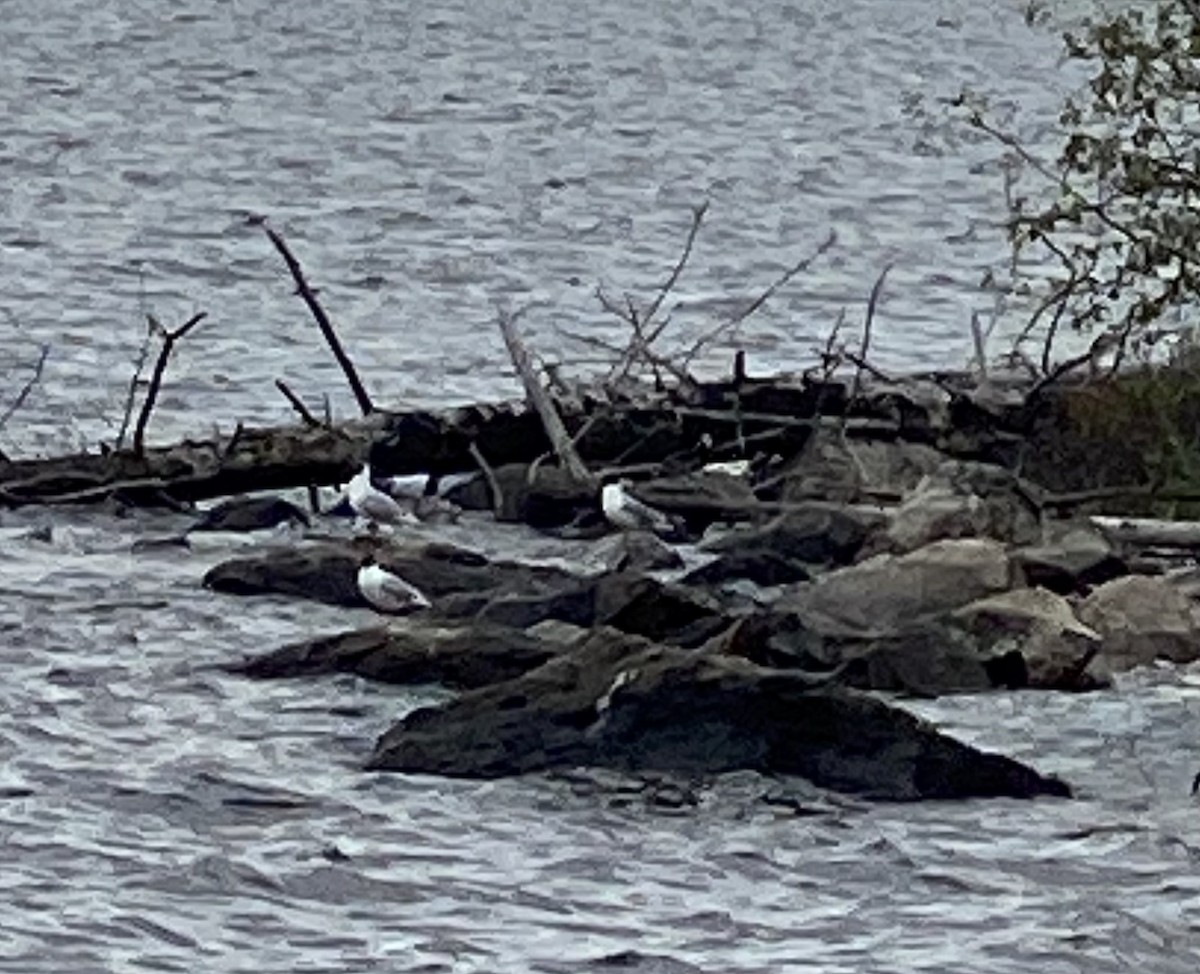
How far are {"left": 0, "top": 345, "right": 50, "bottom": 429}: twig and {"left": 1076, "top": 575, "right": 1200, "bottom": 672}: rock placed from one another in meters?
3.44

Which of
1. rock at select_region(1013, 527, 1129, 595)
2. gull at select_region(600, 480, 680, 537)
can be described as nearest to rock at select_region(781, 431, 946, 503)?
gull at select_region(600, 480, 680, 537)

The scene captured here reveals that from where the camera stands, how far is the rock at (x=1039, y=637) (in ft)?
31.4

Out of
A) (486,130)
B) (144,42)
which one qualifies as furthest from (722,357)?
(144,42)

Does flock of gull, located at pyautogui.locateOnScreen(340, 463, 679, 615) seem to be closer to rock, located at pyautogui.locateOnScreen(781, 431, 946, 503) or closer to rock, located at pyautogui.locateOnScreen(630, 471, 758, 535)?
rock, located at pyautogui.locateOnScreen(630, 471, 758, 535)

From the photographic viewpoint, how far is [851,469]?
11180mm

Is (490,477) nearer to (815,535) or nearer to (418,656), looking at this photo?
(815,535)

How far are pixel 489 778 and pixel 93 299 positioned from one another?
8095 mm

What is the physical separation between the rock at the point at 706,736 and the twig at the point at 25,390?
139 inches

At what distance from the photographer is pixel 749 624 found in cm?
948

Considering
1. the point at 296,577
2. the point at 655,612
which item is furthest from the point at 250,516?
the point at 655,612

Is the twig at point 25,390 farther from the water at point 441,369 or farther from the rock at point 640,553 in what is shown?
the rock at point 640,553

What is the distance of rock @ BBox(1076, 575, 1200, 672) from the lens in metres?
9.80

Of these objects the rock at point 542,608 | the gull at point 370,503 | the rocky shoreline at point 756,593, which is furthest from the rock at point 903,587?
the gull at point 370,503

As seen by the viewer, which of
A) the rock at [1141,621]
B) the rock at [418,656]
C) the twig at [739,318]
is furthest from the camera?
the twig at [739,318]
